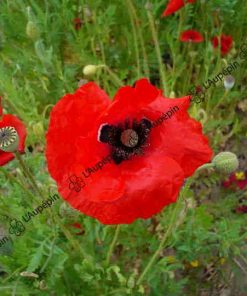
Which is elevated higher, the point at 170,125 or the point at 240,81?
the point at 170,125

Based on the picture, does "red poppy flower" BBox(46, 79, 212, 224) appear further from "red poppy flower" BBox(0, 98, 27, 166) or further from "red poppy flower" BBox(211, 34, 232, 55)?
"red poppy flower" BBox(211, 34, 232, 55)

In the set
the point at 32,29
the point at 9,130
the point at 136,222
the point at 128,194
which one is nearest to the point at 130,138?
the point at 128,194

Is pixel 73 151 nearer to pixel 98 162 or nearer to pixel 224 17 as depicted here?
pixel 98 162

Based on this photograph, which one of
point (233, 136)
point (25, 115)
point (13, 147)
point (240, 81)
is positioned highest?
point (13, 147)

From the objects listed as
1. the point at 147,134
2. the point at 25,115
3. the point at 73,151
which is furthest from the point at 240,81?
the point at 73,151

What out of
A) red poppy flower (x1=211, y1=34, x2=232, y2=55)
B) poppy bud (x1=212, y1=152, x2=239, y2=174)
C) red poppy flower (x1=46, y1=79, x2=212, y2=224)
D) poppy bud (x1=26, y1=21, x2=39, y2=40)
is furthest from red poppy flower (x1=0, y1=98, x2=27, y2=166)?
red poppy flower (x1=211, y1=34, x2=232, y2=55)

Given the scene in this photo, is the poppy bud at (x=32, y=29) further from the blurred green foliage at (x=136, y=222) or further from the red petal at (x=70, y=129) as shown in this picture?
the red petal at (x=70, y=129)

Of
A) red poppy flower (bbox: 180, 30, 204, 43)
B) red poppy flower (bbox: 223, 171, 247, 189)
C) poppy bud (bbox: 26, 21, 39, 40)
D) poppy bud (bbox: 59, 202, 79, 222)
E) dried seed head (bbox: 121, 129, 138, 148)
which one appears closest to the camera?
dried seed head (bbox: 121, 129, 138, 148)
